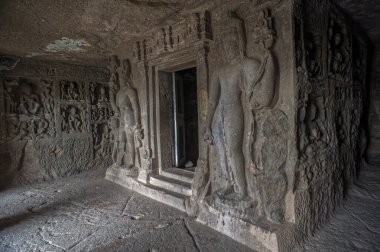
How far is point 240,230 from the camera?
8.68ft

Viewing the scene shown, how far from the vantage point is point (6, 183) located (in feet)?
17.0

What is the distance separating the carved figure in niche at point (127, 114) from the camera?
15.6ft

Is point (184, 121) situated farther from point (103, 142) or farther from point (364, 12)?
point (364, 12)

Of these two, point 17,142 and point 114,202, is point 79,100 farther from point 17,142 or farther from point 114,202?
point 114,202

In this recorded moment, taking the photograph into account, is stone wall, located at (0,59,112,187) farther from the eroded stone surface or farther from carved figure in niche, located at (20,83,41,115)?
the eroded stone surface

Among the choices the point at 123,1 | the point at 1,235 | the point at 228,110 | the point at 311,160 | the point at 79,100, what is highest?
the point at 123,1

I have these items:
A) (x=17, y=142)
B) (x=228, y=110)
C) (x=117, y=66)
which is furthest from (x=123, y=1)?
(x=17, y=142)

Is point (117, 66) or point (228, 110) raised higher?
point (117, 66)

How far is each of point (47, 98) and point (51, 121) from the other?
1.91 feet

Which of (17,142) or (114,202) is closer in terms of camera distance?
(114,202)

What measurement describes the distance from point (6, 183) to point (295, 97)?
617 cm

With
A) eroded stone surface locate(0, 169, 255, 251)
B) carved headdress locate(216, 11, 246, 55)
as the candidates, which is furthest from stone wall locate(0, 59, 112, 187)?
carved headdress locate(216, 11, 246, 55)

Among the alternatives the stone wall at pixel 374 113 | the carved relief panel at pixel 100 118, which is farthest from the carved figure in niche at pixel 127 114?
the stone wall at pixel 374 113

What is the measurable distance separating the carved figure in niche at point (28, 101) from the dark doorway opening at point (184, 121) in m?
3.54
